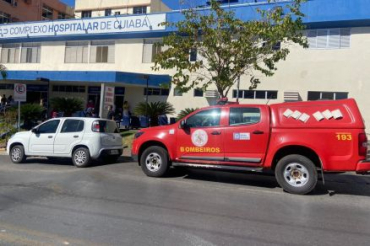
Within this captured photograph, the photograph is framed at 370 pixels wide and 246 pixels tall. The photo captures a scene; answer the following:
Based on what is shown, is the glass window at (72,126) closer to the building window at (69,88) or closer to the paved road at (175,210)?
the paved road at (175,210)

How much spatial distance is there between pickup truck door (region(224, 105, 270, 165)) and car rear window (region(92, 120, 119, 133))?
4.53 metres

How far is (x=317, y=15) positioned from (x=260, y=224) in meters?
15.6

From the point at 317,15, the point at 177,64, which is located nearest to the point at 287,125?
the point at 177,64

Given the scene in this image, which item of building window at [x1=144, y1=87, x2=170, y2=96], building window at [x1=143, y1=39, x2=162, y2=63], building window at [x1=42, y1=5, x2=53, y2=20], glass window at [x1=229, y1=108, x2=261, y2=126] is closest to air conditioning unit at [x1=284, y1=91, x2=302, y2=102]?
building window at [x1=144, y1=87, x2=170, y2=96]

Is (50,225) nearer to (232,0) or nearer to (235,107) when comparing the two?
(235,107)

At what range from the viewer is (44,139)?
39.0ft

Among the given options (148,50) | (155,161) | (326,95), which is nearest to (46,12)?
(148,50)

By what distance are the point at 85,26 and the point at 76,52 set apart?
2.00m

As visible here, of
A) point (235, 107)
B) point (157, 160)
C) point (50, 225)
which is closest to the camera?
point (50, 225)

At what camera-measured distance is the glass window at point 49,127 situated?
11.9 meters

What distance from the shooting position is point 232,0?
2461cm

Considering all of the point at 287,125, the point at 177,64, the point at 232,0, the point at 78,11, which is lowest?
the point at 287,125

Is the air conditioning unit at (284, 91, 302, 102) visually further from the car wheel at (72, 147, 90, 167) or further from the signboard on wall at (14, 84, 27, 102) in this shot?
the signboard on wall at (14, 84, 27, 102)

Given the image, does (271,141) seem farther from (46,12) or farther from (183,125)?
(46,12)
